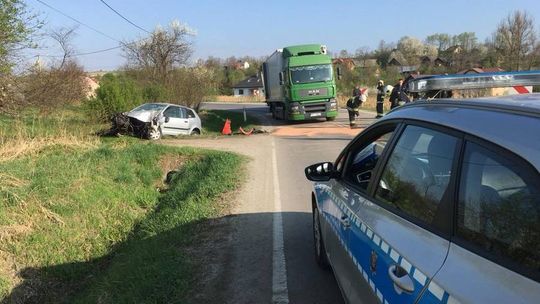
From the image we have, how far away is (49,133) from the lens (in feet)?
→ 50.3

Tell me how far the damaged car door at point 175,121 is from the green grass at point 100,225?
7437 millimetres

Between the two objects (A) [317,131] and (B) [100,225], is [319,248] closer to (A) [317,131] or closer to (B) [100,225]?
(B) [100,225]

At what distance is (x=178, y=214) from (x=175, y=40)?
42.6m

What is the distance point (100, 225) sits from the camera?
883 cm

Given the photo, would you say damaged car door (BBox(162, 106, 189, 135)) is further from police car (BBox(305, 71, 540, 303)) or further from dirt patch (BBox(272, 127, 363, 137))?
police car (BBox(305, 71, 540, 303))

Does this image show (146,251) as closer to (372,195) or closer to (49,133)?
(372,195)

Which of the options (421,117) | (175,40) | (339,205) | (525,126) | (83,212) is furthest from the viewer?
(175,40)

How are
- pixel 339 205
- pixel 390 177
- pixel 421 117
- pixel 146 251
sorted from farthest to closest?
pixel 146 251
pixel 339 205
pixel 390 177
pixel 421 117

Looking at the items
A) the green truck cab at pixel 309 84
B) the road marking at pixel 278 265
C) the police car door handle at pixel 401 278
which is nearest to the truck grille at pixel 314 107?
the green truck cab at pixel 309 84

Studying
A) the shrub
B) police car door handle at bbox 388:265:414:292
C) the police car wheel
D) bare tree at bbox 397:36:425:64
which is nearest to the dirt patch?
the shrub

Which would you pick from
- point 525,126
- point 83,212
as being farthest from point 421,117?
point 83,212

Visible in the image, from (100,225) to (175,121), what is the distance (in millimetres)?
12178

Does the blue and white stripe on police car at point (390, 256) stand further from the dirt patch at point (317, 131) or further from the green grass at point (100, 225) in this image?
the dirt patch at point (317, 131)

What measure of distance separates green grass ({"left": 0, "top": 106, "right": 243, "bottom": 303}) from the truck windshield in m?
12.6
